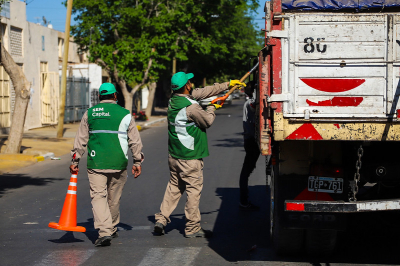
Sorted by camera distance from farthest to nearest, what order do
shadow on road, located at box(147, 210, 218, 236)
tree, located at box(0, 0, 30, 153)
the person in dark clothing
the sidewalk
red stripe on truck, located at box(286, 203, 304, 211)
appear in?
tree, located at box(0, 0, 30, 153)
the sidewalk
the person in dark clothing
shadow on road, located at box(147, 210, 218, 236)
red stripe on truck, located at box(286, 203, 304, 211)

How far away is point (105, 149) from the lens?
238 inches

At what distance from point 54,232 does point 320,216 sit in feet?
11.0

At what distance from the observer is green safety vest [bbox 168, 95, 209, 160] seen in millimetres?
6273

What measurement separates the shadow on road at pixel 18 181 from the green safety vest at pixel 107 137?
14.5 ft

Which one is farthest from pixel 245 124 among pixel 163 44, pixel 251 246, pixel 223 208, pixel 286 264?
pixel 163 44

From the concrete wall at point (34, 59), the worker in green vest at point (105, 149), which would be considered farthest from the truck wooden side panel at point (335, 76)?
the concrete wall at point (34, 59)

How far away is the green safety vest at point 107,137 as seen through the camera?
603cm

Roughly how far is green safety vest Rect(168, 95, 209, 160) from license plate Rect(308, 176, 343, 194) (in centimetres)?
173

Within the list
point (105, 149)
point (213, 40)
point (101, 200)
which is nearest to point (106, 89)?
point (105, 149)

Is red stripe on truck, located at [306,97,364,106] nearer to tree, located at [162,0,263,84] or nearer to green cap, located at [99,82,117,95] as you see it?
green cap, located at [99,82,117,95]

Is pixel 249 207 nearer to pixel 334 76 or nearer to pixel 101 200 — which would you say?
pixel 101 200

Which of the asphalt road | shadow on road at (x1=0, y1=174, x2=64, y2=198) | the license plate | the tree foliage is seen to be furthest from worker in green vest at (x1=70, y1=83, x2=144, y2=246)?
the tree foliage

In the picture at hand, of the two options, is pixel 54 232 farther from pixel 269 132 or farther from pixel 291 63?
pixel 291 63

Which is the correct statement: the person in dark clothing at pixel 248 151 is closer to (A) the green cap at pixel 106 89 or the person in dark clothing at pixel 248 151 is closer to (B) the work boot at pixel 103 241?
(A) the green cap at pixel 106 89
